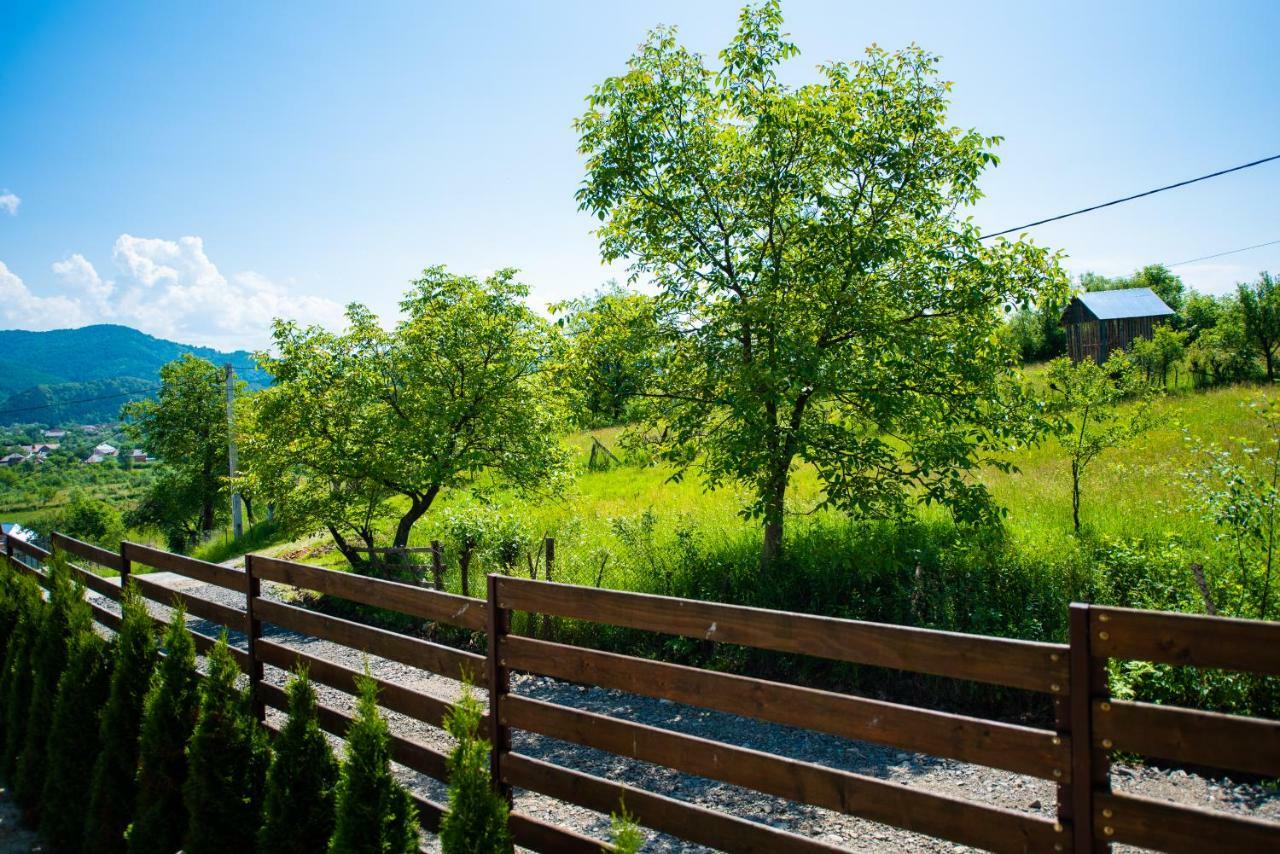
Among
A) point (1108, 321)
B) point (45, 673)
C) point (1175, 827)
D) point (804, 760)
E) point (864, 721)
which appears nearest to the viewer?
point (1175, 827)

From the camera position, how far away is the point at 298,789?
354 centimetres

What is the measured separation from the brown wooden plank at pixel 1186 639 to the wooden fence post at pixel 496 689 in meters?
2.39

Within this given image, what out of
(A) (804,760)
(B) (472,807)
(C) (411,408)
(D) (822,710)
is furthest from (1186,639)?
(C) (411,408)

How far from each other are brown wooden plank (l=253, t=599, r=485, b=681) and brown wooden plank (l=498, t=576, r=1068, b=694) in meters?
0.45

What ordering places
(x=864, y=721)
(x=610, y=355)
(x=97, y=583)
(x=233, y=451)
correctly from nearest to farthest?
1. (x=864, y=721)
2. (x=97, y=583)
3. (x=610, y=355)
4. (x=233, y=451)

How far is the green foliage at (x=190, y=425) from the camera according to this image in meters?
31.7

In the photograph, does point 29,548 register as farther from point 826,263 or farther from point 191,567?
point 826,263

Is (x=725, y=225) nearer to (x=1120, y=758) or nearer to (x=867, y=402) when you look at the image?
(x=867, y=402)

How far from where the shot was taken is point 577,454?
12.8m

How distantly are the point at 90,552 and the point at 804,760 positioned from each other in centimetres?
649

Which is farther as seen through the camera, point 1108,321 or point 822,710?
point 1108,321

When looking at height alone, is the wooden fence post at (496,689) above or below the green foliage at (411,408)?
below

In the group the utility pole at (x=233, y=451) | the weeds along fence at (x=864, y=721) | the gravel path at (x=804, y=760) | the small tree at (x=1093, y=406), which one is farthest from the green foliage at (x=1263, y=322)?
the utility pole at (x=233, y=451)

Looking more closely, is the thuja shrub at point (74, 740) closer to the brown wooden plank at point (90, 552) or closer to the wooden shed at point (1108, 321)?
the brown wooden plank at point (90, 552)
